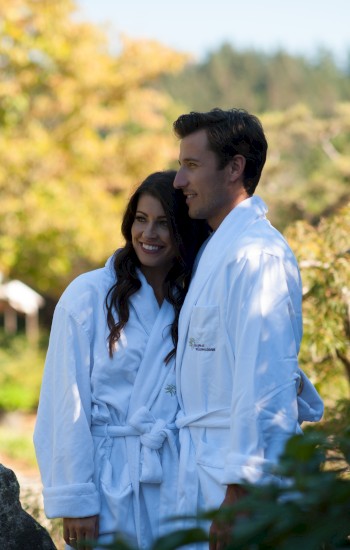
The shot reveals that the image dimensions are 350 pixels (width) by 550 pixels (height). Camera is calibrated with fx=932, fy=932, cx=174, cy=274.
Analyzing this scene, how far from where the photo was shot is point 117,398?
112 inches

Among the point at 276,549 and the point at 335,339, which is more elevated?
the point at 276,549

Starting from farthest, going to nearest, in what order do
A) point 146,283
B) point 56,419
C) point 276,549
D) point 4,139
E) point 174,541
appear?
1. point 4,139
2. point 146,283
3. point 56,419
4. point 276,549
5. point 174,541

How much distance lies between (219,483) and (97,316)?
2.15 ft

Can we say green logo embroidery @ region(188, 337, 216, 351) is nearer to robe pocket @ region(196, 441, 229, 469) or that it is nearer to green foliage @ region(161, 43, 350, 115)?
robe pocket @ region(196, 441, 229, 469)

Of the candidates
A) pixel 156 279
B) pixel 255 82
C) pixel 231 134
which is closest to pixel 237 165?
pixel 231 134

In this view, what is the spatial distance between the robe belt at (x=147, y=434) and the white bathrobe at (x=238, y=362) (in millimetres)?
73

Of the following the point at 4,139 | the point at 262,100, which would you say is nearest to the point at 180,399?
the point at 4,139

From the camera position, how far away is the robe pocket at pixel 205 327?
8.78 feet

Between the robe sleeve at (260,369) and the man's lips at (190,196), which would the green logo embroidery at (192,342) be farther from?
the man's lips at (190,196)

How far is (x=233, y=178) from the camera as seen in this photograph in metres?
2.84

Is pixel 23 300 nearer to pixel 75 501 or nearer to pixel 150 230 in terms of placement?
pixel 150 230

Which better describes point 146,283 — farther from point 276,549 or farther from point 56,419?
point 276,549

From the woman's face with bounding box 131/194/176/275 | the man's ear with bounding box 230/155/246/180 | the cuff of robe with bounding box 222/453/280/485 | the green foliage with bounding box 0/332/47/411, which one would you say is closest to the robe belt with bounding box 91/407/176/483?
the cuff of robe with bounding box 222/453/280/485


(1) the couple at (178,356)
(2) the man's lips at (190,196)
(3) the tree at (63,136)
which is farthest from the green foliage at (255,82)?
(2) the man's lips at (190,196)
